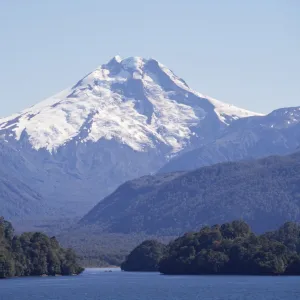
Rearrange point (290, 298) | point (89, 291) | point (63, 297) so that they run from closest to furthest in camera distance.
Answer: point (290, 298) < point (63, 297) < point (89, 291)

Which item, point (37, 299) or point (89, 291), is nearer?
point (37, 299)

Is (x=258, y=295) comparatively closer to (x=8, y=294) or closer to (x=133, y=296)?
(x=133, y=296)

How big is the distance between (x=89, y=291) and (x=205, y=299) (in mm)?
31683

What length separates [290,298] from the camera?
162625 mm

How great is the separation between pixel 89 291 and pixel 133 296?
1761cm

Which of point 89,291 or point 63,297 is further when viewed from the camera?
point 89,291

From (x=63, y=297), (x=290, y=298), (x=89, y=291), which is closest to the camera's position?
(x=290, y=298)

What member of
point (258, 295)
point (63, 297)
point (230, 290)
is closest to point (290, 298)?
point (258, 295)

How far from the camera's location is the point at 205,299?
16612 cm

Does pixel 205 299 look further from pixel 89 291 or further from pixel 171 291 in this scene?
pixel 89 291

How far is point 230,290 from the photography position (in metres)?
181

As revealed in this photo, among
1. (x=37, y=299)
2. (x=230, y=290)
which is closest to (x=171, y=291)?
(x=230, y=290)

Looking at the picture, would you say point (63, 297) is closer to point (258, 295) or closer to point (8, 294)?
point (8, 294)

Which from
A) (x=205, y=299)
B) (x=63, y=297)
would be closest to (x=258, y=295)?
(x=205, y=299)
